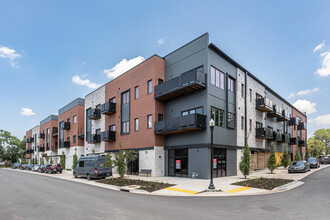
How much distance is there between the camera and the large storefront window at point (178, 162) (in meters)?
23.1

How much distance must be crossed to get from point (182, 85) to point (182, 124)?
142 inches

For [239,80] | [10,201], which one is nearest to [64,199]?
[10,201]

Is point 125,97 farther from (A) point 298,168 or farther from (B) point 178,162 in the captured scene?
(A) point 298,168

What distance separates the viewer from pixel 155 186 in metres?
16.5

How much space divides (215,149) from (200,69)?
7.78m

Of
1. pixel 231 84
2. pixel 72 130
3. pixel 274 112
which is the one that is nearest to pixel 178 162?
pixel 231 84

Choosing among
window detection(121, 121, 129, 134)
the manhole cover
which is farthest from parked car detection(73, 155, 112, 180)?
the manhole cover

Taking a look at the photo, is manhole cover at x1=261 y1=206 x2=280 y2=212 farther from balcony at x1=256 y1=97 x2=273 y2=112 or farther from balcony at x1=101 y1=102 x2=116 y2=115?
balcony at x1=101 y1=102 x2=116 y2=115

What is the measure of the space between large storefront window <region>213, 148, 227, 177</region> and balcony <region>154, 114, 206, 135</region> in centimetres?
330

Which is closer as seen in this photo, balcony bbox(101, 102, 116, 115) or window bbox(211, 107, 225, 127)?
window bbox(211, 107, 225, 127)

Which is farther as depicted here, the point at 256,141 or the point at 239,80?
the point at 256,141

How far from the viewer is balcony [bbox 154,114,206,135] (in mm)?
20656

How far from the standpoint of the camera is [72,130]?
4475 centimetres

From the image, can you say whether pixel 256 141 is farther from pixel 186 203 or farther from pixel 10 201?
pixel 10 201
